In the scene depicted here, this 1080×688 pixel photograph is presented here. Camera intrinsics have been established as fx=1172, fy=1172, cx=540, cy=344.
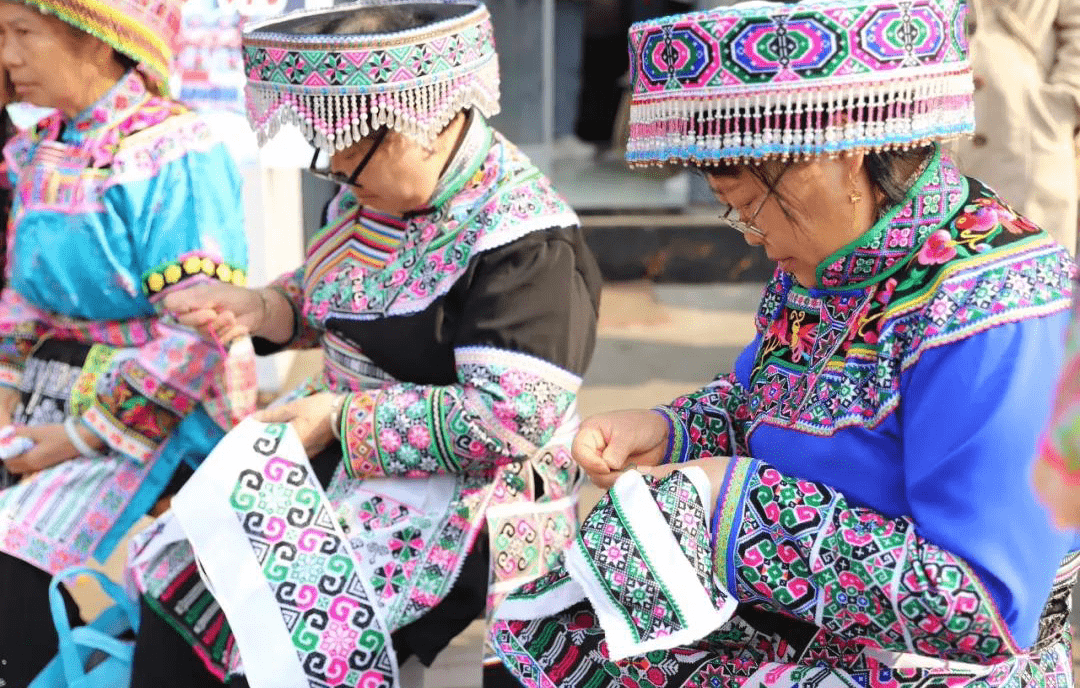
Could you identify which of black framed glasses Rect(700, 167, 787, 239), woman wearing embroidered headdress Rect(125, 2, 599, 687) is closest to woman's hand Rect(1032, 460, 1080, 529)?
black framed glasses Rect(700, 167, 787, 239)

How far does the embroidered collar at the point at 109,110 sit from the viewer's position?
2.45 meters

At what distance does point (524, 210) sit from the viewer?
2.12 m

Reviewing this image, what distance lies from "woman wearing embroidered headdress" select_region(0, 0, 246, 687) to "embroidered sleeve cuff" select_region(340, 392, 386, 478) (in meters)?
0.46

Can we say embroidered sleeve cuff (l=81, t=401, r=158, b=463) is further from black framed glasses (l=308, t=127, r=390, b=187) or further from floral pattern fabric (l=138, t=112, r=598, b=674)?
black framed glasses (l=308, t=127, r=390, b=187)

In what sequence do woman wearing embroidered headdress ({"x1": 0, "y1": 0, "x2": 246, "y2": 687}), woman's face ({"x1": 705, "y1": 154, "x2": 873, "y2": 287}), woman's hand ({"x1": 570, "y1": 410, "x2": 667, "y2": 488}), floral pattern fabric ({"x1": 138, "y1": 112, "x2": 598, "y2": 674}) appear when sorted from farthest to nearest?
1. woman wearing embroidered headdress ({"x1": 0, "y1": 0, "x2": 246, "y2": 687})
2. floral pattern fabric ({"x1": 138, "y1": 112, "x2": 598, "y2": 674})
3. woman's hand ({"x1": 570, "y1": 410, "x2": 667, "y2": 488})
4. woman's face ({"x1": 705, "y1": 154, "x2": 873, "y2": 287})

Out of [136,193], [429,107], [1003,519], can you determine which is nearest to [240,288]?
[136,193]

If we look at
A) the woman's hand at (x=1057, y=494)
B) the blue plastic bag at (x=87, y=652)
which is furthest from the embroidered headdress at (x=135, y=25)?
the woman's hand at (x=1057, y=494)

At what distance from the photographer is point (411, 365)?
2.14 meters

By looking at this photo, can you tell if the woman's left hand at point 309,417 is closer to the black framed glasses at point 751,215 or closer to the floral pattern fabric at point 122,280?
the floral pattern fabric at point 122,280

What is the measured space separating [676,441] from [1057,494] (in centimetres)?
72

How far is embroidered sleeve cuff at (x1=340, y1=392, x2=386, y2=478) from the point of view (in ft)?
6.74

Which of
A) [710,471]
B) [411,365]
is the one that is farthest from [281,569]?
[710,471]

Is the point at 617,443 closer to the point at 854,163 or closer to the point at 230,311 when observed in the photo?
the point at 854,163

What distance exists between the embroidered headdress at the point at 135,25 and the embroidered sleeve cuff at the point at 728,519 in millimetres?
1589
